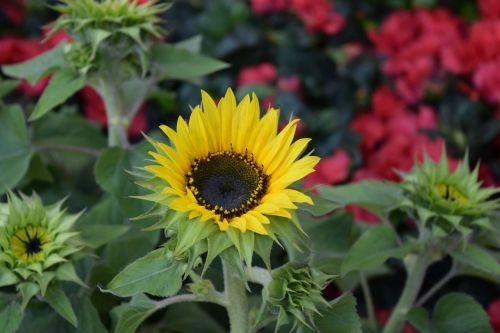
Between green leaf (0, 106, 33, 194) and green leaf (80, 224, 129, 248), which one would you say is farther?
green leaf (0, 106, 33, 194)

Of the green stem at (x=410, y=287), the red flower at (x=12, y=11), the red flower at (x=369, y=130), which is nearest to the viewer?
the green stem at (x=410, y=287)

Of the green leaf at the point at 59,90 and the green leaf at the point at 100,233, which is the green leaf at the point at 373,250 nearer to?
the green leaf at the point at 100,233

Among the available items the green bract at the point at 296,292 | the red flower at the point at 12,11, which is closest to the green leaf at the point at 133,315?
the green bract at the point at 296,292

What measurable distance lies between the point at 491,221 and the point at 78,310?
60 centimetres

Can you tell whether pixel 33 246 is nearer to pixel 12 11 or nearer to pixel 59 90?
pixel 59 90

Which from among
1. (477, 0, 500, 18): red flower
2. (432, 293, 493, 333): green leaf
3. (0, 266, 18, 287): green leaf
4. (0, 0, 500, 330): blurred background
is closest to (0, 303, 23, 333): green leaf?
(0, 266, 18, 287): green leaf

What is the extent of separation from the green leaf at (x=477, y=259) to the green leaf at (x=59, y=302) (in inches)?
20.2

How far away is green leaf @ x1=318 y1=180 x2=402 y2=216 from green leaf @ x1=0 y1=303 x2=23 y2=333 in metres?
0.46

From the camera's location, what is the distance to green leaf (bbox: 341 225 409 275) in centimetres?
100

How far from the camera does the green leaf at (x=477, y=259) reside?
0.98m

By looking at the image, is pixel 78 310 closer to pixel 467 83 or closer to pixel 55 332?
pixel 55 332

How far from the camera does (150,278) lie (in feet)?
2.78

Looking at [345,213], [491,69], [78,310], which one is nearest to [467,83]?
[491,69]

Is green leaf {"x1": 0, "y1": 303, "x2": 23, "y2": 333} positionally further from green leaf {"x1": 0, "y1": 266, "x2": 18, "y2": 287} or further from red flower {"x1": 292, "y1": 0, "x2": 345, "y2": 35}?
red flower {"x1": 292, "y1": 0, "x2": 345, "y2": 35}
